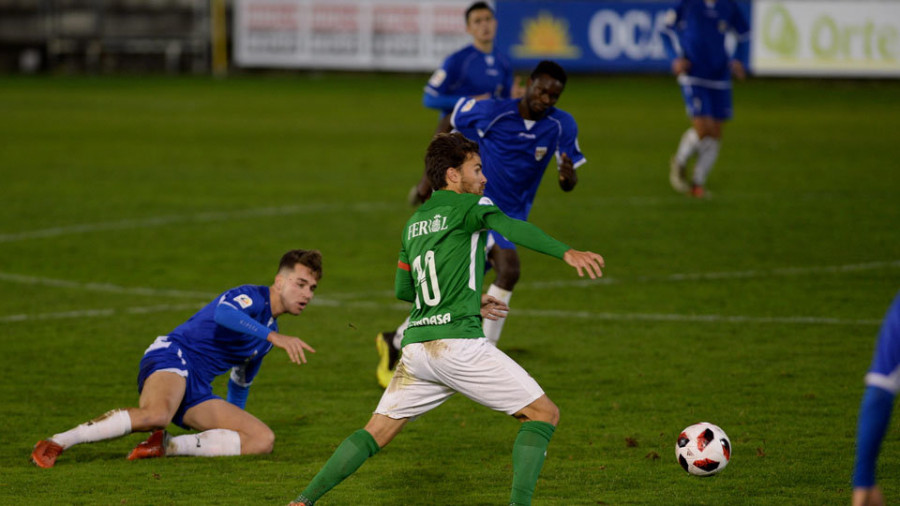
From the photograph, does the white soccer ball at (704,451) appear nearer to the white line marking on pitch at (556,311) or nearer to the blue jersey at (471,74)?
the white line marking on pitch at (556,311)

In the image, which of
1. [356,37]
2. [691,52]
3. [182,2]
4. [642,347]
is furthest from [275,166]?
[182,2]

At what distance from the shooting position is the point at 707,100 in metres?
15.0

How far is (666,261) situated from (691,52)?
449 centimetres

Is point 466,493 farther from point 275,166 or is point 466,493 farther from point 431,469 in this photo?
point 275,166

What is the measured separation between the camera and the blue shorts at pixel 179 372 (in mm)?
6180

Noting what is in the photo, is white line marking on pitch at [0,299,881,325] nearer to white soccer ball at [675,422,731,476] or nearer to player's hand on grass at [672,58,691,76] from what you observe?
white soccer ball at [675,422,731,476]

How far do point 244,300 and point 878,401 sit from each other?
3477 millimetres

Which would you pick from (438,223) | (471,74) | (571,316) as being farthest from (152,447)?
(471,74)

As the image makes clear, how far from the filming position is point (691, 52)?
589 inches

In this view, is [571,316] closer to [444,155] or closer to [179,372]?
[179,372]

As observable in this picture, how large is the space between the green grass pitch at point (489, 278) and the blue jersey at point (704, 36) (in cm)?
158

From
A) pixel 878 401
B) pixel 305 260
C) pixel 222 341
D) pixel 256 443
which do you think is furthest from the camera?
pixel 222 341

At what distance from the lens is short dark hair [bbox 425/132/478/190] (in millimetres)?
5117

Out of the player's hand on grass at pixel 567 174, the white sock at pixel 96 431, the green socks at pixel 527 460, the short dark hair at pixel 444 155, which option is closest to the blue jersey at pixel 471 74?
the player's hand on grass at pixel 567 174
